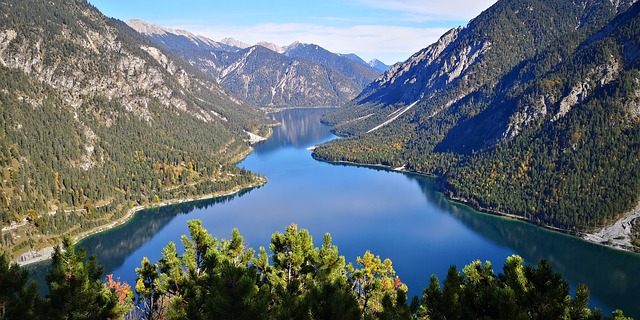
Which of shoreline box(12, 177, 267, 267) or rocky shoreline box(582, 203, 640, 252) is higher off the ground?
shoreline box(12, 177, 267, 267)

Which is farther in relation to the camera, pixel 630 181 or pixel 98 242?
pixel 630 181

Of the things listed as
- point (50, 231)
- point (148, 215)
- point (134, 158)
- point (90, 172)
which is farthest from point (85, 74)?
point (50, 231)

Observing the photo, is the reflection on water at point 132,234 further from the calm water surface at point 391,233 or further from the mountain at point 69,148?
the mountain at point 69,148

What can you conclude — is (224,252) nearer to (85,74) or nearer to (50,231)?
(50,231)

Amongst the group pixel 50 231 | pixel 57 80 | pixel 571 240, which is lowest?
pixel 571 240

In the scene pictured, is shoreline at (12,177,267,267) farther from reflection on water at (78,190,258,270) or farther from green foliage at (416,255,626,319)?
green foliage at (416,255,626,319)

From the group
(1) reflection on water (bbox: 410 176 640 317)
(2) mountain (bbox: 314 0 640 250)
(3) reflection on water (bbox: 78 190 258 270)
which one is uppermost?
(2) mountain (bbox: 314 0 640 250)

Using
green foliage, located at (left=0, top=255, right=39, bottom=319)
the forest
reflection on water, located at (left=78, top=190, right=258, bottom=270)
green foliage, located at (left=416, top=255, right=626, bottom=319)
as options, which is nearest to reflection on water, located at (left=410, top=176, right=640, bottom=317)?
the forest
